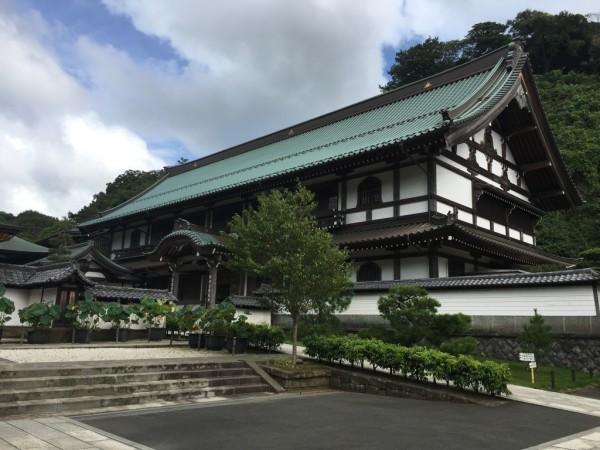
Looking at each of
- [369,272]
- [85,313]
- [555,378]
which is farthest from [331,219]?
[555,378]

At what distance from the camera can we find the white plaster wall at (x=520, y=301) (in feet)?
42.3

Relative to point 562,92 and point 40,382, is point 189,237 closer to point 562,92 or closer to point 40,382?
point 40,382

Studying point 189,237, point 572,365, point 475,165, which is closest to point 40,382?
point 572,365

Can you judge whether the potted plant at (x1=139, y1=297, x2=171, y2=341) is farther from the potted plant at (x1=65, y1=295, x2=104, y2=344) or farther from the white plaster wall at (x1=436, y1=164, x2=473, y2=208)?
the white plaster wall at (x1=436, y1=164, x2=473, y2=208)

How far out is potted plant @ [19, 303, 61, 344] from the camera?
600 inches

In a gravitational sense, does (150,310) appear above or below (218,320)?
above

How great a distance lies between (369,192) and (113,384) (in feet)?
47.9

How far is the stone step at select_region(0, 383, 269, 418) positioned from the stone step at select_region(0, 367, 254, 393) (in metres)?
0.51

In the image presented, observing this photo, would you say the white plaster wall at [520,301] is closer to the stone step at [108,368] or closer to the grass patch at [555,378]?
the grass patch at [555,378]

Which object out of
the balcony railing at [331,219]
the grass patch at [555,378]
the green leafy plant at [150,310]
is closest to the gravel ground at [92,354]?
the green leafy plant at [150,310]

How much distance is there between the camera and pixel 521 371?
42.0 ft

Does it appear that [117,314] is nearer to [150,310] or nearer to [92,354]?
[150,310]

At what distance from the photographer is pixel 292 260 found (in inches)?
472

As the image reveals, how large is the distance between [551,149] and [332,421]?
22.1 metres
